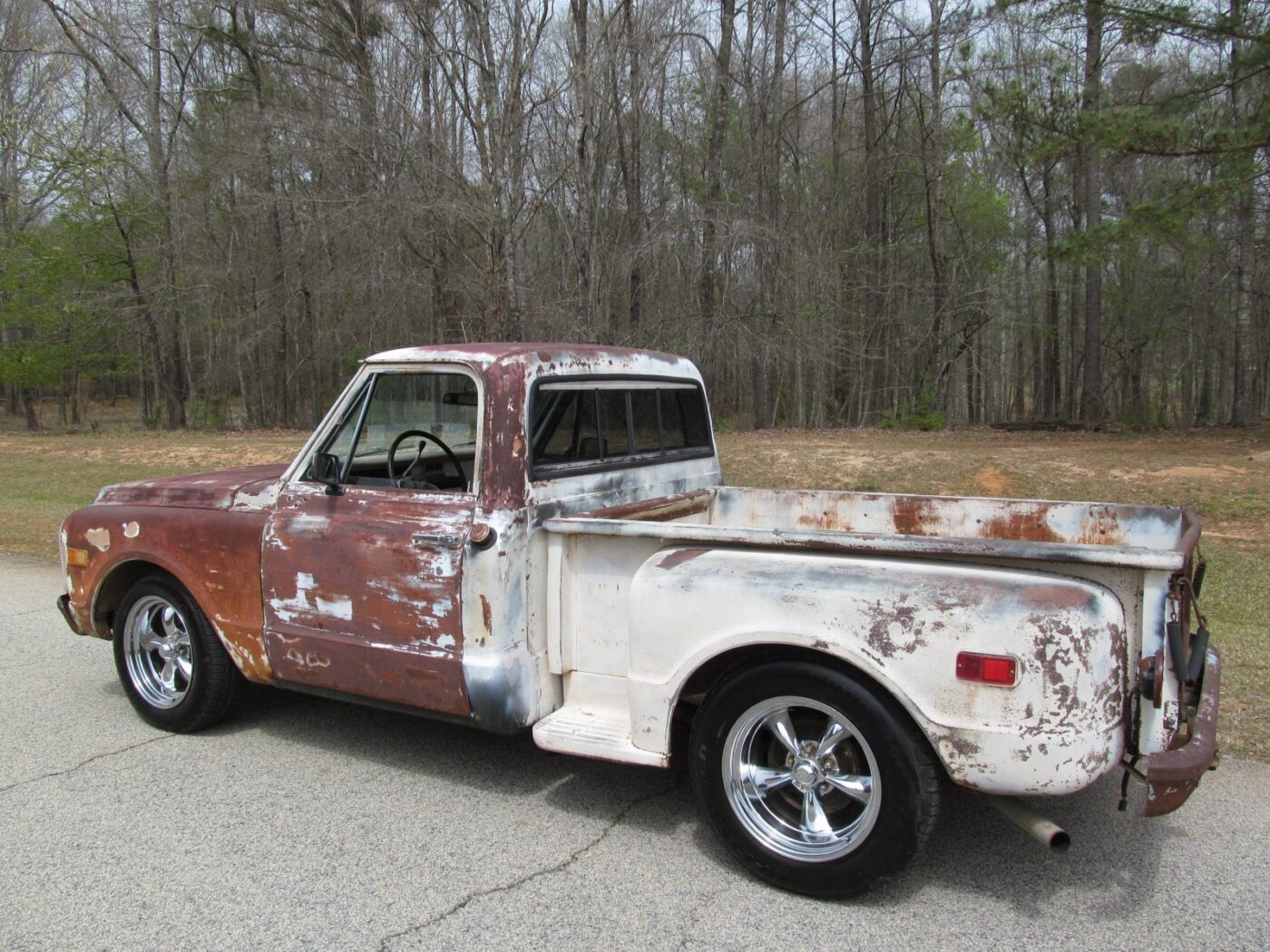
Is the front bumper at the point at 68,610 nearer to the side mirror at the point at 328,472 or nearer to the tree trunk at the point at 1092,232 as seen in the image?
the side mirror at the point at 328,472

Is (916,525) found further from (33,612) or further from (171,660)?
(33,612)

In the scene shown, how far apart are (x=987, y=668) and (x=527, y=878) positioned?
1.80 metres

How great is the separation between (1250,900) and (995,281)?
26696 millimetres

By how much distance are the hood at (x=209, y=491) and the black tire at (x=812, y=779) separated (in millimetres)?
2508

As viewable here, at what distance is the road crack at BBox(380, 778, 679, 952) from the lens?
299 cm

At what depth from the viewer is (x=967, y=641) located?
283cm

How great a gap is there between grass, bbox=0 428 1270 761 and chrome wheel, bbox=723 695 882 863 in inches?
95.3

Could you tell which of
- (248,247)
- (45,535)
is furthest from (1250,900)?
(248,247)

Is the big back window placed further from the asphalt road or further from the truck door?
the asphalt road

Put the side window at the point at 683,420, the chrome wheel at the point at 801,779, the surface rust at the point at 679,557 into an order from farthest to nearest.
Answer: the side window at the point at 683,420, the surface rust at the point at 679,557, the chrome wheel at the point at 801,779

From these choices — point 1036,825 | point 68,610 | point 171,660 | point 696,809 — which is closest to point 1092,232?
point 696,809

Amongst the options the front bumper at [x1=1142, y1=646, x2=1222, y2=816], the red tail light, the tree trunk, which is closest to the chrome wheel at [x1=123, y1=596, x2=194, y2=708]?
the red tail light

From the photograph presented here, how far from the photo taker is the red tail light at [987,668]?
9.11 feet

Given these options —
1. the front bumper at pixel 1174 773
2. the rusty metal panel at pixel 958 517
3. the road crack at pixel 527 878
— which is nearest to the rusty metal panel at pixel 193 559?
the road crack at pixel 527 878
